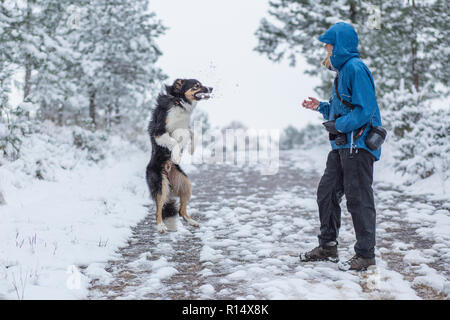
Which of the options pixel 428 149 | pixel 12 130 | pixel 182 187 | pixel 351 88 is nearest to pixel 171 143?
pixel 182 187

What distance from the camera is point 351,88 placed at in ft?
11.6

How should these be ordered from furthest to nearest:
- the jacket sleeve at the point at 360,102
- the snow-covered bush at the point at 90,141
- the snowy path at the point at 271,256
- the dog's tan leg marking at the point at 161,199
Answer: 1. the snow-covered bush at the point at 90,141
2. the dog's tan leg marking at the point at 161,199
3. the jacket sleeve at the point at 360,102
4. the snowy path at the point at 271,256

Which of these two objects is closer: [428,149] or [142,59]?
[428,149]

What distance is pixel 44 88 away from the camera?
1115cm

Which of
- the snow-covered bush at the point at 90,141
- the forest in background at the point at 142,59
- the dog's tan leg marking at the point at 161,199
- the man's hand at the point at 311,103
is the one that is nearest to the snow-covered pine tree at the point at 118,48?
the forest in background at the point at 142,59

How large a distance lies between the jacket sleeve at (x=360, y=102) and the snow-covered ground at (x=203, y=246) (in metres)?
1.38

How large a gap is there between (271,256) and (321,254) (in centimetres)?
52

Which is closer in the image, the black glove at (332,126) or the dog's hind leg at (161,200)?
the black glove at (332,126)

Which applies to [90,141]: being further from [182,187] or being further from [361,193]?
[361,193]

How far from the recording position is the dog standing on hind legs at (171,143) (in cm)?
536

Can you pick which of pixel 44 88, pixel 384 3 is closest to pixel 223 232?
pixel 44 88

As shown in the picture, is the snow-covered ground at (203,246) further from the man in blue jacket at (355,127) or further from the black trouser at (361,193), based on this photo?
the man in blue jacket at (355,127)

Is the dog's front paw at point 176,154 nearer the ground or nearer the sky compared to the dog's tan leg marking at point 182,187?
nearer the sky
